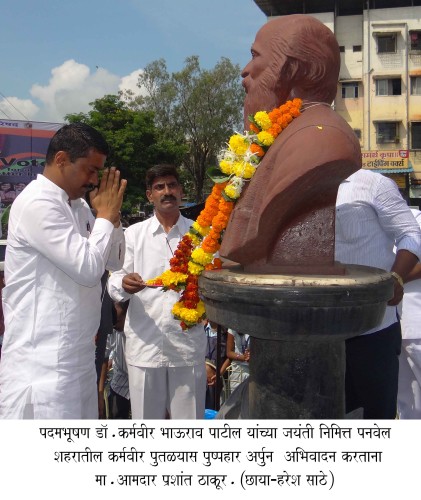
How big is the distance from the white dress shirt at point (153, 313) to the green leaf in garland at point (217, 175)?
0.94 meters

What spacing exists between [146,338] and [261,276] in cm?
133

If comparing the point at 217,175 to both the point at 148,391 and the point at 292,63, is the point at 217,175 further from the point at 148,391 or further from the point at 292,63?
the point at 148,391

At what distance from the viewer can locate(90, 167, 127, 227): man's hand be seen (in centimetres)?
236

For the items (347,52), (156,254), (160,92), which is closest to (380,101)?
(347,52)

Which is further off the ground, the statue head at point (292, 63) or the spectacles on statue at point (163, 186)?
the statue head at point (292, 63)

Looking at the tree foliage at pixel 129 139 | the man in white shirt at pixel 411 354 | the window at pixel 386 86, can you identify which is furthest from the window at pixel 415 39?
the man in white shirt at pixel 411 354

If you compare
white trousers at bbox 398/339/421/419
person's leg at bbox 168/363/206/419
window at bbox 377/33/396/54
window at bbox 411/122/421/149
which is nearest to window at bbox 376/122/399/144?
window at bbox 411/122/421/149

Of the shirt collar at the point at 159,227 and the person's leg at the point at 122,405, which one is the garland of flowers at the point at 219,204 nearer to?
the shirt collar at the point at 159,227

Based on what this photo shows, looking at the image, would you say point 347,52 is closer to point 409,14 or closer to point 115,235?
point 409,14

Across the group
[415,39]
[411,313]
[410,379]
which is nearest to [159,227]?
[411,313]

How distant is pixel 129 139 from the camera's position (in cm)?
2133

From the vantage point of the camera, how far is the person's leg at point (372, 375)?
2.52 meters

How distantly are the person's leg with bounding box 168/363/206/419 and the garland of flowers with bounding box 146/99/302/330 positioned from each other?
542 mm
